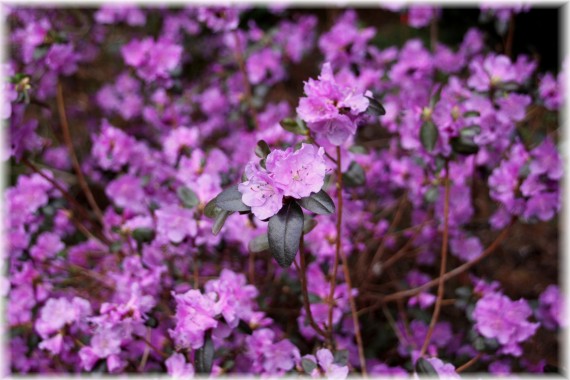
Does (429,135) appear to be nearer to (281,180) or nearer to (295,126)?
(295,126)

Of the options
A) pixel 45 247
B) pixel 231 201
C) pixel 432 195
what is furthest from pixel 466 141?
pixel 45 247

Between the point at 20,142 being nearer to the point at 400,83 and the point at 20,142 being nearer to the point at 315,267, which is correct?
the point at 315,267

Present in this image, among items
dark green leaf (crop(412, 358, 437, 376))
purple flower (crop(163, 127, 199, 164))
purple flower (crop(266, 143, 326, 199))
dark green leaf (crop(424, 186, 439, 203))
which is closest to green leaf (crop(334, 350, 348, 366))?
dark green leaf (crop(412, 358, 437, 376))

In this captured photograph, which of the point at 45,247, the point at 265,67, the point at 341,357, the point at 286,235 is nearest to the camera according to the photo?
the point at 286,235

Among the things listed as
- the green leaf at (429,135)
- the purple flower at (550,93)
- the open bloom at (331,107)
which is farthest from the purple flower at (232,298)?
the purple flower at (550,93)

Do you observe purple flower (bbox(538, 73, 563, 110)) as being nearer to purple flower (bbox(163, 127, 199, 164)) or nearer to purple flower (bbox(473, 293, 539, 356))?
purple flower (bbox(473, 293, 539, 356))

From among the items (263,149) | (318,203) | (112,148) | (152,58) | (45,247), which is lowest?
(45,247)

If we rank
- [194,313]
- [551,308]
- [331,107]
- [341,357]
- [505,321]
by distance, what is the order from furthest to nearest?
[551,308] < [505,321] < [341,357] < [194,313] < [331,107]
